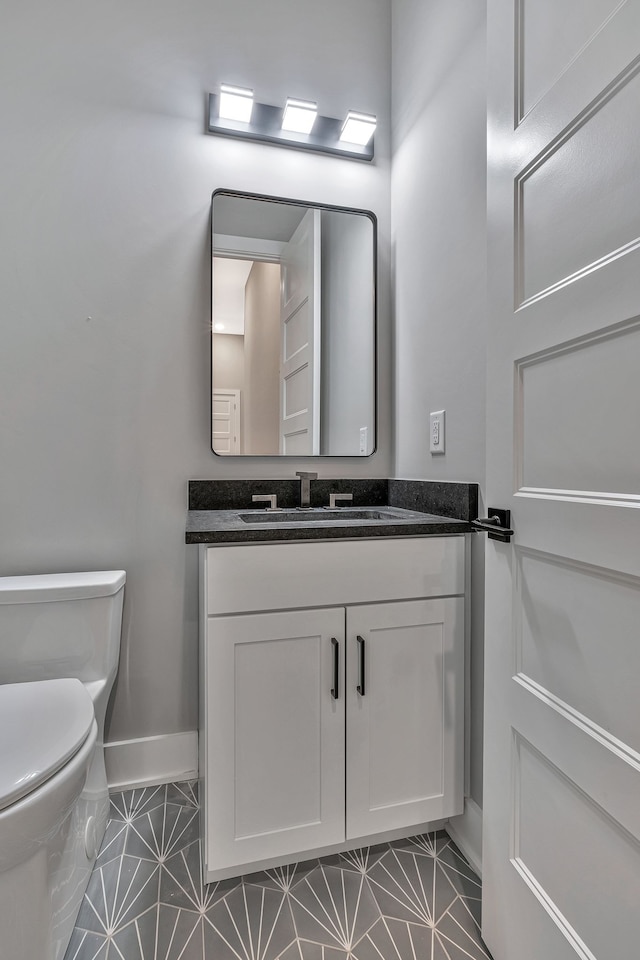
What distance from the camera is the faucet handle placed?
1.73 meters

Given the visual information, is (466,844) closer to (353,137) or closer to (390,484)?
(390,484)

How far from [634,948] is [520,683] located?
1.23 feet

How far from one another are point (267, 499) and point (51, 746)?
942mm

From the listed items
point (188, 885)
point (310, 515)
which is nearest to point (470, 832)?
point (188, 885)

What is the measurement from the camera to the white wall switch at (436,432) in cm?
152

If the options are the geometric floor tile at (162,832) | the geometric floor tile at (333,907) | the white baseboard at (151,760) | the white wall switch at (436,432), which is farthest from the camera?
the white baseboard at (151,760)

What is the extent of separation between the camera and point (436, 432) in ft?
5.09

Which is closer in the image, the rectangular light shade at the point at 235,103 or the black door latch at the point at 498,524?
the black door latch at the point at 498,524

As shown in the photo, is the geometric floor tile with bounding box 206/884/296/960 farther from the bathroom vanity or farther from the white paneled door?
the white paneled door

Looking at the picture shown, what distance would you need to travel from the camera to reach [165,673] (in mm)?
1701

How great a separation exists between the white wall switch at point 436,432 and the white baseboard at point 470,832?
3.18 ft

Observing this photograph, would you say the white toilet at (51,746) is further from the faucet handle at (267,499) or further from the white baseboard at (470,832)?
the white baseboard at (470,832)

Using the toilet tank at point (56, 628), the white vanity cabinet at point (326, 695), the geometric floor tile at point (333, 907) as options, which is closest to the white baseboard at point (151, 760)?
the toilet tank at point (56, 628)

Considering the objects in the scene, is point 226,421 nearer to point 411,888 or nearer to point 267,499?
point 267,499
